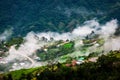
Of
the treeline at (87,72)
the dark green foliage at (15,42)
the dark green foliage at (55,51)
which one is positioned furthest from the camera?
the dark green foliage at (15,42)

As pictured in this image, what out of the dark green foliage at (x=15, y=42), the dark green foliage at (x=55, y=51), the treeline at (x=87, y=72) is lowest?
the treeline at (x=87, y=72)

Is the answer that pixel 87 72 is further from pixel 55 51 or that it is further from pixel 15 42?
pixel 15 42

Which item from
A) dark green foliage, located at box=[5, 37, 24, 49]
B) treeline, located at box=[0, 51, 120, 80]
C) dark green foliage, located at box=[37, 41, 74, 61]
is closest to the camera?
treeline, located at box=[0, 51, 120, 80]

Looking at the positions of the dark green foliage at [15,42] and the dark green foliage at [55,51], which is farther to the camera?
the dark green foliage at [15,42]

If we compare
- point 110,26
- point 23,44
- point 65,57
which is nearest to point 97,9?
point 110,26

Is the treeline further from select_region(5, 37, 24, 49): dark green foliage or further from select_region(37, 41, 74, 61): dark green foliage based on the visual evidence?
select_region(5, 37, 24, 49): dark green foliage

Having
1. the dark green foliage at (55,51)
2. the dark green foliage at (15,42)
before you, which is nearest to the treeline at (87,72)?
the dark green foliage at (55,51)

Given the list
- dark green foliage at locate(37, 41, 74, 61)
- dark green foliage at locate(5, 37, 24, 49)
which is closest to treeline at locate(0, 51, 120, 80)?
dark green foliage at locate(37, 41, 74, 61)

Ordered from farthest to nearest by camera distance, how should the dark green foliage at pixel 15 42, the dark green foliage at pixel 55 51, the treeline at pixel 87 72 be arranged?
the dark green foliage at pixel 15 42 → the dark green foliage at pixel 55 51 → the treeline at pixel 87 72

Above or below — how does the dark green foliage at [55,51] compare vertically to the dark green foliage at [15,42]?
below

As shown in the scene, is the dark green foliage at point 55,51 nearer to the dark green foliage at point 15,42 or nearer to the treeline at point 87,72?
the dark green foliage at point 15,42

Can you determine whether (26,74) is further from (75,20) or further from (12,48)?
(75,20)
